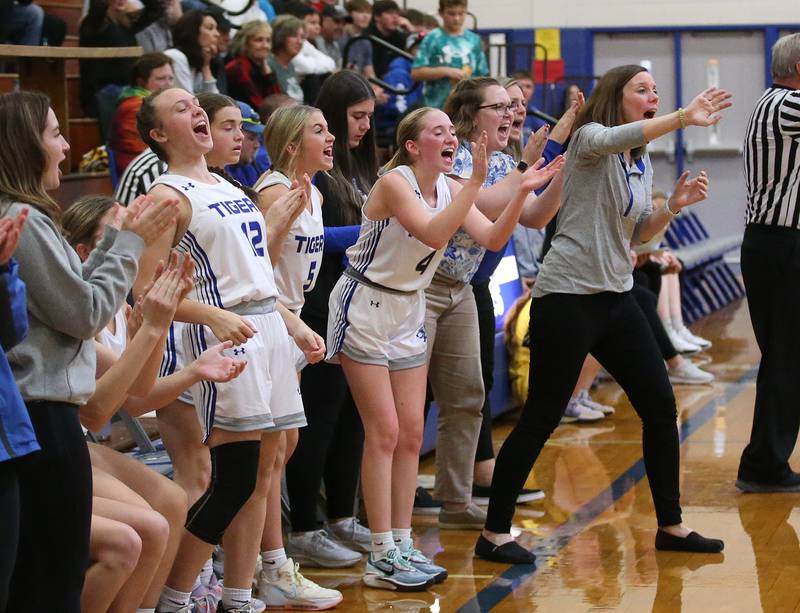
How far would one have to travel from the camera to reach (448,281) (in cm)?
527

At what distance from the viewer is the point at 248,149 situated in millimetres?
5680

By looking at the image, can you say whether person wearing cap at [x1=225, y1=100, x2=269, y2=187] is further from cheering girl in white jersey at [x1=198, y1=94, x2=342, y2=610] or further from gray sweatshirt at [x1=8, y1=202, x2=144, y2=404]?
gray sweatshirt at [x1=8, y1=202, x2=144, y2=404]

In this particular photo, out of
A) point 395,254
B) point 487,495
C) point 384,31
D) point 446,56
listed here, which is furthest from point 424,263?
point 384,31

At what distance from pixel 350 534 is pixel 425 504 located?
0.63 m

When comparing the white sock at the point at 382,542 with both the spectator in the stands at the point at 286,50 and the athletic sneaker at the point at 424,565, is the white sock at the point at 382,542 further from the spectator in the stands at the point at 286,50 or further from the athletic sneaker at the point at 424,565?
the spectator in the stands at the point at 286,50

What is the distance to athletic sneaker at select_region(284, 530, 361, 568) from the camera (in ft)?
16.1

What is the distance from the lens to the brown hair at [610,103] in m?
4.87

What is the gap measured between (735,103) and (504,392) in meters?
9.81

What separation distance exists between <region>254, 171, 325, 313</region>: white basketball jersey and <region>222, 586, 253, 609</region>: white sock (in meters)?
0.97

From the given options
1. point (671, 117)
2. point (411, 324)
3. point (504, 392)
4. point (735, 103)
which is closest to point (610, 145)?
point (671, 117)

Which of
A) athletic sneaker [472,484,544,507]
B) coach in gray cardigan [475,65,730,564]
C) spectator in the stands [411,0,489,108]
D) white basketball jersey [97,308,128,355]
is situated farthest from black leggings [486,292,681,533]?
spectator in the stands [411,0,489,108]

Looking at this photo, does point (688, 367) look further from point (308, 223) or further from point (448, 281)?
point (308, 223)

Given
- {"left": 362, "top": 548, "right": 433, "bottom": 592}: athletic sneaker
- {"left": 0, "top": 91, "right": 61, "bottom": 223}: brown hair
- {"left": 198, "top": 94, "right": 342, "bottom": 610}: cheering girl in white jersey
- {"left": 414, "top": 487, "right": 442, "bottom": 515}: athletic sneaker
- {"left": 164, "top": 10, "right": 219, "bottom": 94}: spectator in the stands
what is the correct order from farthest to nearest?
1. {"left": 164, "top": 10, "right": 219, "bottom": 94}: spectator in the stands
2. {"left": 414, "top": 487, "right": 442, "bottom": 515}: athletic sneaker
3. {"left": 362, "top": 548, "right": 433, "bottom": 592}: athletic sneaker
4. {"left": 198, "top": 94, "right": 342, "bottom": 610}: cheering girl in white jersey
5. {"left": 0, "top": 91, "right": 61, "bottom": 223}: brown hair

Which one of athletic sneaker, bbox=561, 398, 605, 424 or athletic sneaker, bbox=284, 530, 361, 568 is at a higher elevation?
athletic sneaker, bbox=284, 530, 361, 568
